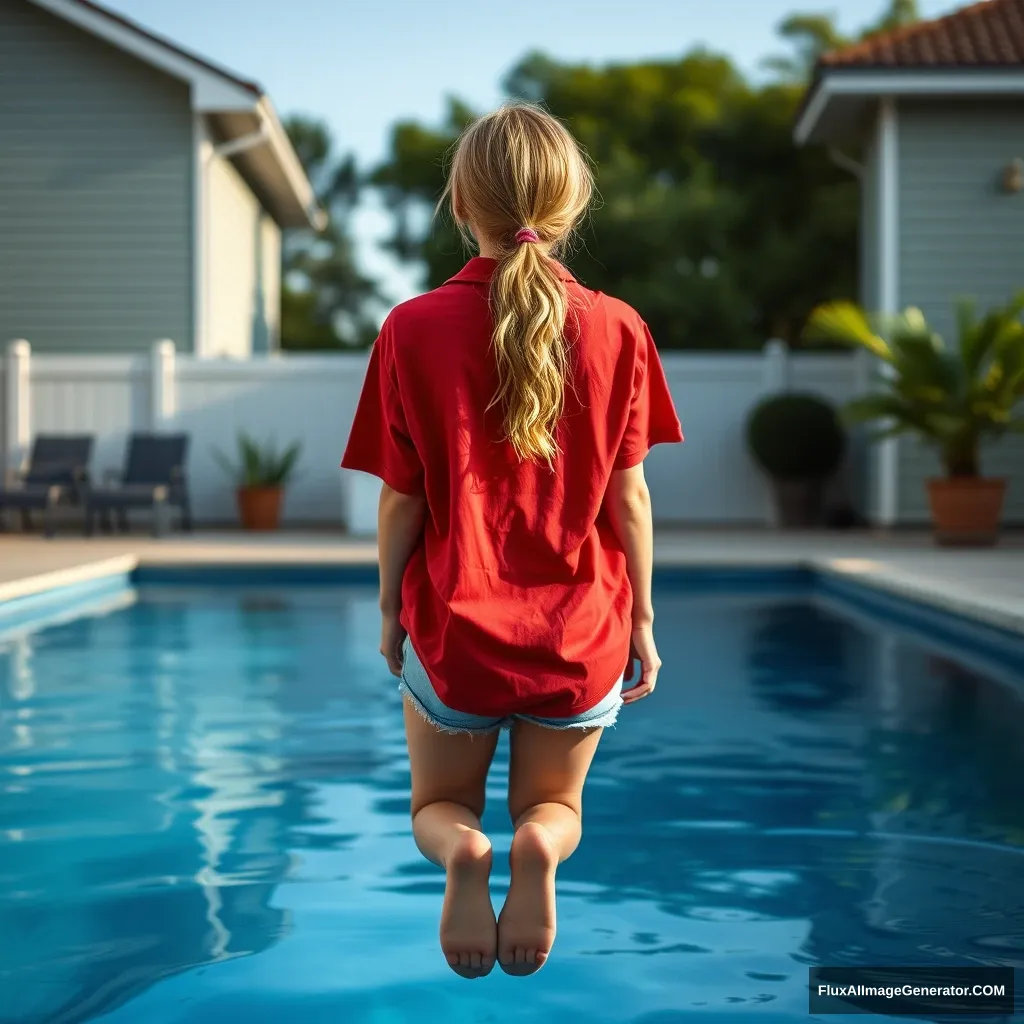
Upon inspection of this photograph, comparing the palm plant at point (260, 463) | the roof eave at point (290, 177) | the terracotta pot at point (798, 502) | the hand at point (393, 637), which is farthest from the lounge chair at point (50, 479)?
the hand at point (393, 637)

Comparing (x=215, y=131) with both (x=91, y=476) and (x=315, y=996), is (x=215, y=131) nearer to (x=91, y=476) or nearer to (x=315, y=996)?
(x=91, y=476)

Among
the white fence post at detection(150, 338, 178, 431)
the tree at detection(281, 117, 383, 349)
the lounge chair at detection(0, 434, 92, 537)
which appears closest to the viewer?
the lounge chair at detection(0, 434, 92, 537)

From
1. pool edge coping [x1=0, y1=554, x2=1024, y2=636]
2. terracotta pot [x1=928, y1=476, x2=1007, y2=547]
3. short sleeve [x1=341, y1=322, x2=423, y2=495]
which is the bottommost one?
pool edge coping [x1=0, y1=554, x2=1024, y2=636]

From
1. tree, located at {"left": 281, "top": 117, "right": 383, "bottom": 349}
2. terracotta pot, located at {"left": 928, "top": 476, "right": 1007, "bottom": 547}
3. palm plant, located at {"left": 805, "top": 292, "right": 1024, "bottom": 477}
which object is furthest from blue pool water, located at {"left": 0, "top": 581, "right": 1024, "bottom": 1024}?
tree, located at {"left": 281, "top": 117, "right": 383, "bottom": 349}

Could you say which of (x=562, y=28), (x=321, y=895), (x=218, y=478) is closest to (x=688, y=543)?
(x=218, y=478)

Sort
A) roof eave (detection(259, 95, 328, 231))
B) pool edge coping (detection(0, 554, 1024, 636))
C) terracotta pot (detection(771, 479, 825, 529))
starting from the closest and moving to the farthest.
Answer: pool edge coping (detection(0, 554, 1024, 636))
terracotta pot (detection(771, 479, 825, 529))
roof eave (detection(259, 95, 328, 231))

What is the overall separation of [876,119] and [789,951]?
1139 centimetres

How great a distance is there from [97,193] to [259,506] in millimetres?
3353

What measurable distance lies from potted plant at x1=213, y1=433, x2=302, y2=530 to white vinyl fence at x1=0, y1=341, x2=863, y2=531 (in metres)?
0.15

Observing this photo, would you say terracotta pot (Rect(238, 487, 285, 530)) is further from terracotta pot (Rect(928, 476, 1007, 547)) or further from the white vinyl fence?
terracotta pot (Rect(928, 476, 1007, 547))

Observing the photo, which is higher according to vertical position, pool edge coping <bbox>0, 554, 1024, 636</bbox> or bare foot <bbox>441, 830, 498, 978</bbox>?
bare foot <bbox>441, 830, 498, 978</bbox>

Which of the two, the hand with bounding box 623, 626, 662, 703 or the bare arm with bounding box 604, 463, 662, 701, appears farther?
the hand with bounding box 623, 626, 662, 703

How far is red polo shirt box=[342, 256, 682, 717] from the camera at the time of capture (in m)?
1.95

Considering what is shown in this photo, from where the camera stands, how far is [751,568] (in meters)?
9.26
